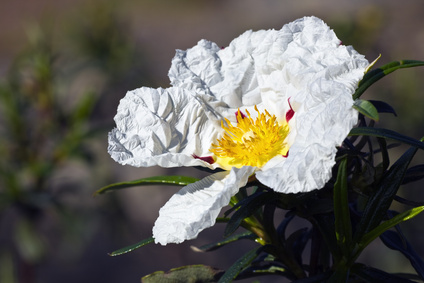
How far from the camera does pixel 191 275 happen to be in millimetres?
914

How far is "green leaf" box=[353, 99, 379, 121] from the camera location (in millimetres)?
650

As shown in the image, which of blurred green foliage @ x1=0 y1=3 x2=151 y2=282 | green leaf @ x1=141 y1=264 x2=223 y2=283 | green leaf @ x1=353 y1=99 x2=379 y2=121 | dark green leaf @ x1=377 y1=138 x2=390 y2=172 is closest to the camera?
green leaf @ x1=353 y1=99 x2=379 y2=121

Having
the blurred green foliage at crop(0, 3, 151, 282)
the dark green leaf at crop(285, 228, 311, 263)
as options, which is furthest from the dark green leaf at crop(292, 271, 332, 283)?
the blurred green foliage at crop(0, 3, 151, 282)

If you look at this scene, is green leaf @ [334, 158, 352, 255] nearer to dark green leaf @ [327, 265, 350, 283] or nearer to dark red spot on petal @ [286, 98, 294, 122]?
dark green leaf @ [327, 265, 350, 283]

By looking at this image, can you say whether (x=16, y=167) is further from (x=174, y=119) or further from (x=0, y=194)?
(x=174, y=119)

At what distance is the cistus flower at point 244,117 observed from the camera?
0.69m

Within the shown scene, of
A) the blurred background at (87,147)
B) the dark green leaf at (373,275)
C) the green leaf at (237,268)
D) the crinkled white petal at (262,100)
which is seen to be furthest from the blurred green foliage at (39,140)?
the dark green leaf at (373,275)

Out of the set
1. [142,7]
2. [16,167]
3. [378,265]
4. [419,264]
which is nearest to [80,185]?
[16,167]

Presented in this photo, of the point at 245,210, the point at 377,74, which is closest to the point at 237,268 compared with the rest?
the point at 245,210

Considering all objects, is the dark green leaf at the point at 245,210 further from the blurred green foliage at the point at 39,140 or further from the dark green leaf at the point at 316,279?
the blurred green foliage at the point at 39,140

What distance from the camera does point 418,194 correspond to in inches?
142

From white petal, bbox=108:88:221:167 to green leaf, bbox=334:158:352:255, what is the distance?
0.73 ft

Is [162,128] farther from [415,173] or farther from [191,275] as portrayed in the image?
[415,173]

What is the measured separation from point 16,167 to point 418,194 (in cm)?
263
